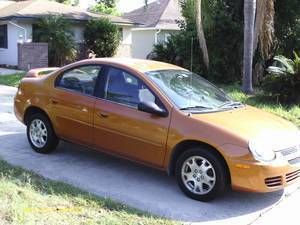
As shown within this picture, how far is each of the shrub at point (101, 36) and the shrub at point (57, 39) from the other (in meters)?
1.83

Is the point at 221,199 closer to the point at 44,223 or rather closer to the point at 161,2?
the point at 44,223

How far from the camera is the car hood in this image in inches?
229

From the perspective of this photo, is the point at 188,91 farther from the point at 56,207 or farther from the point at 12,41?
the point at 12,41

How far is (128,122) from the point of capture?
641cm

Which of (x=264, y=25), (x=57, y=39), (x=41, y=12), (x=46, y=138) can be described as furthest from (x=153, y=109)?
(x=41, y=12)

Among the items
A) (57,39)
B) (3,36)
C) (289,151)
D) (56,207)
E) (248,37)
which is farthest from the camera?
(3,36)

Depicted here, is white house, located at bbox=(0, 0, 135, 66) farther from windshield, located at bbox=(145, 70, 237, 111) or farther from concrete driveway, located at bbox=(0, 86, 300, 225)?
windshield, located at bbox=(145, 70, 237, 111)

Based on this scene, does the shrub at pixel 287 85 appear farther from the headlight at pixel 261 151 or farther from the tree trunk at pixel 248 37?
the headlight at pixel 261 151

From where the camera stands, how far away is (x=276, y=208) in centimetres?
589

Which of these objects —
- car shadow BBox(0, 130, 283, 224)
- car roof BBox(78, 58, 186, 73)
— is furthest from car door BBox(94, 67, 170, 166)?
car shadow BBox(0, 130, 283, 224)

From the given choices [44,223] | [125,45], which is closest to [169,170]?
[44,223]

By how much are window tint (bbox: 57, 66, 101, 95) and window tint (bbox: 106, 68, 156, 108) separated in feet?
0.93

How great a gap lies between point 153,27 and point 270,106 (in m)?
21.5

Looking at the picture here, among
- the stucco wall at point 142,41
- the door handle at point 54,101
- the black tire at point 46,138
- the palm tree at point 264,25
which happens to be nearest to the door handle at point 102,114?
the door handle at point 54,101
